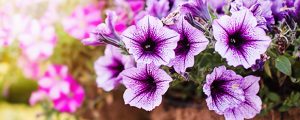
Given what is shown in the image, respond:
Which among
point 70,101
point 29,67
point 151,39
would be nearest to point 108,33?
point 151,39

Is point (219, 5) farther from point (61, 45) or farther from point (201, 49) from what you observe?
point (61, 45)

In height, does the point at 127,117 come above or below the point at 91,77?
below

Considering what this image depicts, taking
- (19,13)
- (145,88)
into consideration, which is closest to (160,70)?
(145,88)

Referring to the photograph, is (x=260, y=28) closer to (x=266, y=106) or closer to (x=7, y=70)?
(x=266, y=106)

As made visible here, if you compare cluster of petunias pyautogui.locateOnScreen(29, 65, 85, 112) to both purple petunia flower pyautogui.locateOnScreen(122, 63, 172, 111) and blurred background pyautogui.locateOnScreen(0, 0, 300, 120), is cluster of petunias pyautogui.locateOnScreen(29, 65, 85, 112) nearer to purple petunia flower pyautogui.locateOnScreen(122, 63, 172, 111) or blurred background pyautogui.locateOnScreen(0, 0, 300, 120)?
blurred background pyautogui.locateOnScreen(0, 0, 300, 120)

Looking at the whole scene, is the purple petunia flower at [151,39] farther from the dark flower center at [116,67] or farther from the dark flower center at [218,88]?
the dark flower center at [116,67]

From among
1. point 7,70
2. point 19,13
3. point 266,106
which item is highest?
point 19,13

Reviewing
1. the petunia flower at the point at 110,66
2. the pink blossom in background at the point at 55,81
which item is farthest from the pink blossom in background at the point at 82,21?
the petunia flower at the point at 110,66

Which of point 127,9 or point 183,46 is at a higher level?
point 127,9

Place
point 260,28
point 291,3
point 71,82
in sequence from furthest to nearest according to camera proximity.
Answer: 1. point 71,82
2. point 291,3
3. point 260,28
